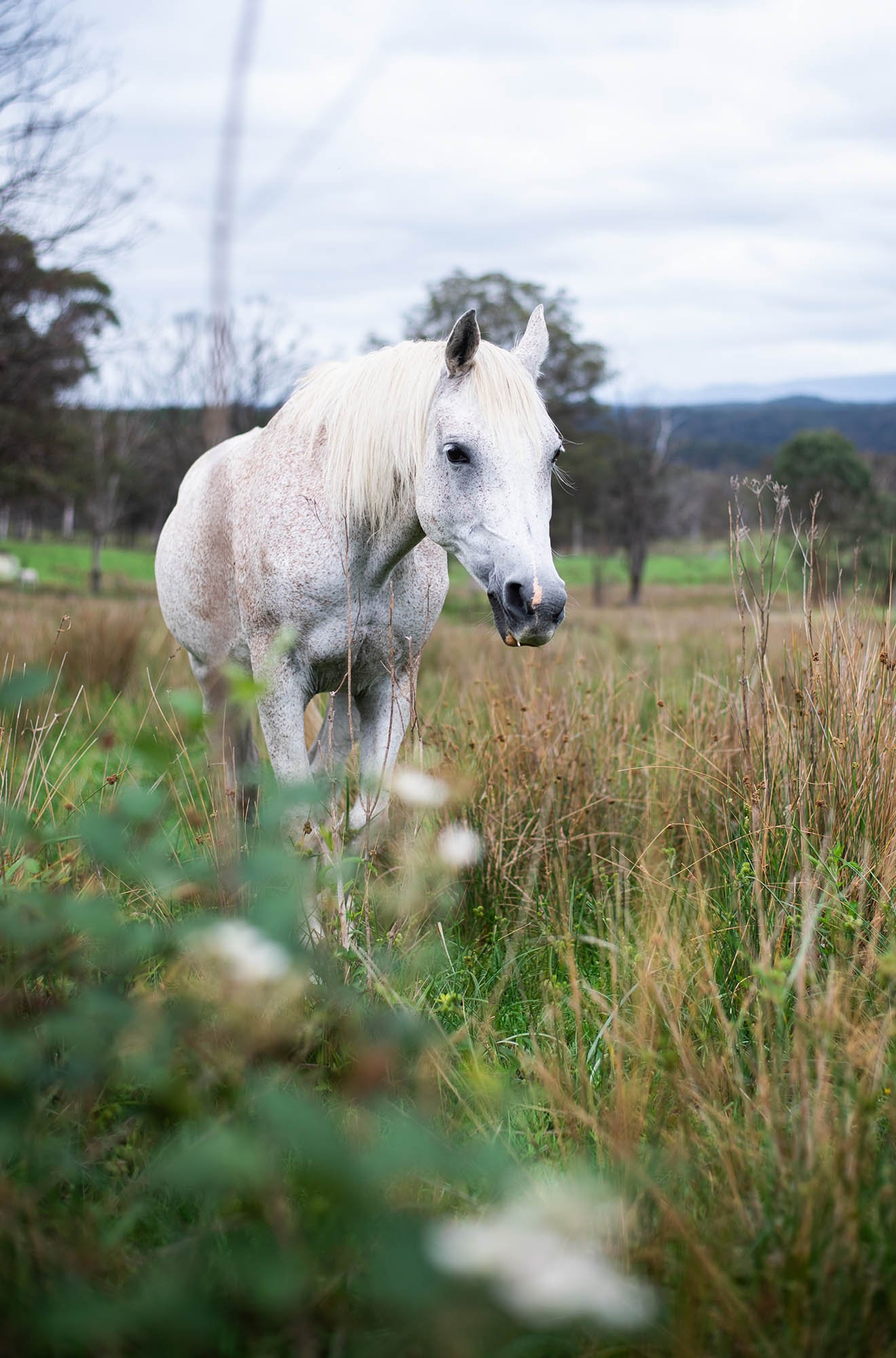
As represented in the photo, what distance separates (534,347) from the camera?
288cm

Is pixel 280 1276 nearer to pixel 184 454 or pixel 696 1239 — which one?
pixel 696 1239

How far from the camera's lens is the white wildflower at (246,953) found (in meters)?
1.02

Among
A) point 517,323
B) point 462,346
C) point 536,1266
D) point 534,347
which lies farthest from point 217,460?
point 517,323

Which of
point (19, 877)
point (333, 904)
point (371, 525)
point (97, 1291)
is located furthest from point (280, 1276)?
point (371, 525)

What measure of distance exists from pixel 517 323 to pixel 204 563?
825 inches

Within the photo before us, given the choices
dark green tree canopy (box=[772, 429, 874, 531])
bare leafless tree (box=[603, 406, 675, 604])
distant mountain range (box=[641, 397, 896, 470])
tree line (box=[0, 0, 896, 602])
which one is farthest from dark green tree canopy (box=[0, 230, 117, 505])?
distant mountain range (box=[641, 397, 896, 470])

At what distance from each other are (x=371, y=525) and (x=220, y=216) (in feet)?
6.54

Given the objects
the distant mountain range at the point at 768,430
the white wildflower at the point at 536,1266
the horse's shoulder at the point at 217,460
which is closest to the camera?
the white wildflower at the point at 536,1266

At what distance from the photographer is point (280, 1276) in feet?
2.80

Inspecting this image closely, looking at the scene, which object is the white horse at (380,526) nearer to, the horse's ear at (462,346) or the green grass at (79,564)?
the horse's ear at (462,346)

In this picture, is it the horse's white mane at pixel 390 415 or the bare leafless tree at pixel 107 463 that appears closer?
the horse's white mane at pixel 390 415

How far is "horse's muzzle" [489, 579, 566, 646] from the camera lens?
223cm

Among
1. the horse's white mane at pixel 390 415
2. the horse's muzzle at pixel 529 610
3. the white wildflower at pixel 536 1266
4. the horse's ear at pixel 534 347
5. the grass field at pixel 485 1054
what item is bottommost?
the grass field at pixel 485 1054

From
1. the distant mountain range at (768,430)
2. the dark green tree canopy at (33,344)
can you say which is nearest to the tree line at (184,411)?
the dark green tree canopy at (33,344)
